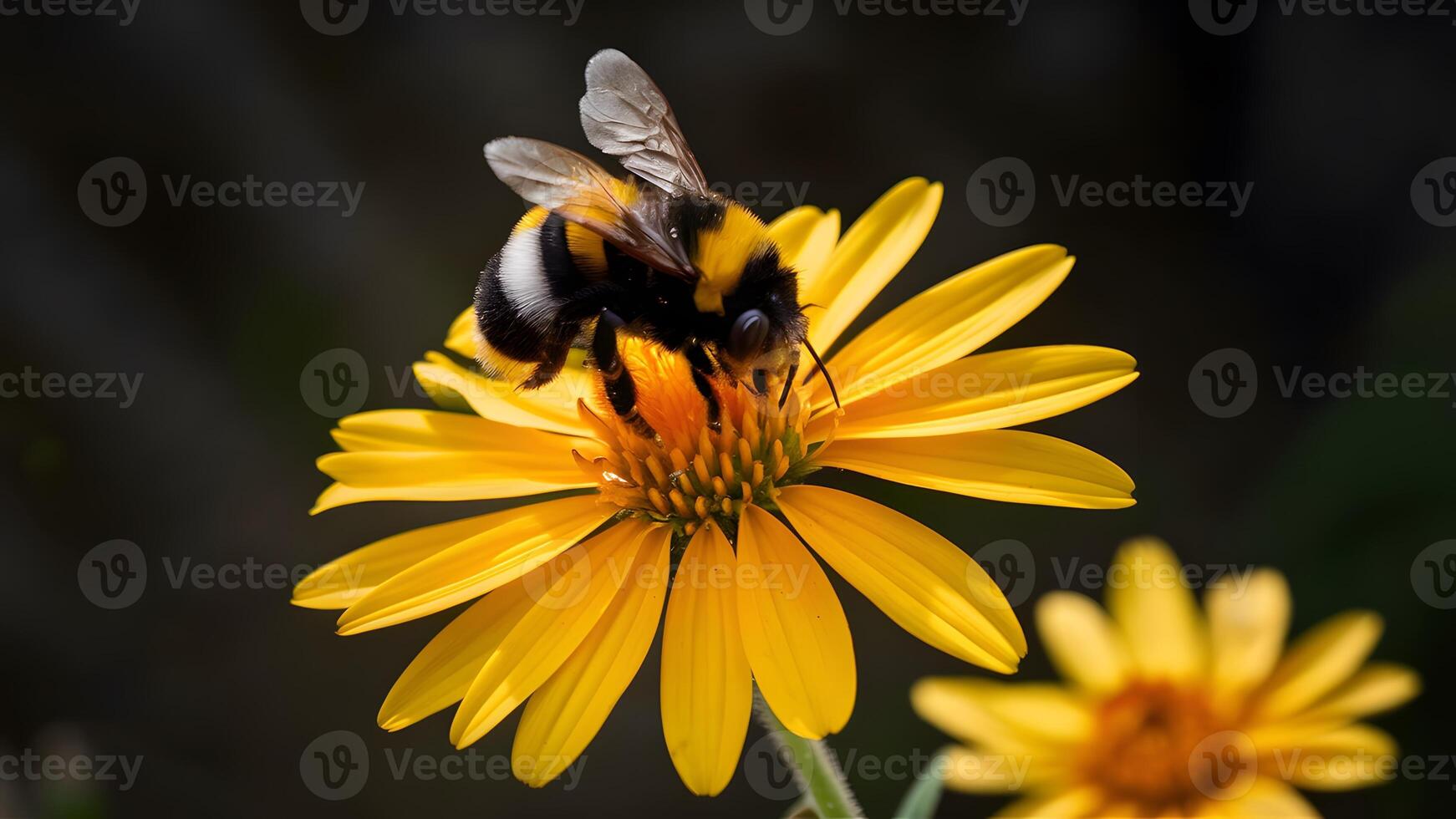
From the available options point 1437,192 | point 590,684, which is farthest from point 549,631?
point 1437,192

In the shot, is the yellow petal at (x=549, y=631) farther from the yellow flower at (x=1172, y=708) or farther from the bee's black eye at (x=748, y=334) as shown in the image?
A: the yellow flower at (x=1172, y=708)

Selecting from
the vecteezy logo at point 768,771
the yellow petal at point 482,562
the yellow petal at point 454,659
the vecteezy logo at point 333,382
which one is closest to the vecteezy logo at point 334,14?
the vecteezy logo at point 333,382

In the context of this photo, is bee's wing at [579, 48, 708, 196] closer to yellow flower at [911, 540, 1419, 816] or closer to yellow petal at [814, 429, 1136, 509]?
yellow petal at [814, 429, 1136, 509]

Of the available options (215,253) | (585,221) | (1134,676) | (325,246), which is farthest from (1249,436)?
(215,253)

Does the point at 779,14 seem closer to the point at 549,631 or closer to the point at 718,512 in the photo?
the point at 718,512

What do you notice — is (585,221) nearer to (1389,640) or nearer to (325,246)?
(325,246)
